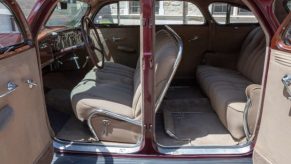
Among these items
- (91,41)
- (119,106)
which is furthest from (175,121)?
(91,41)

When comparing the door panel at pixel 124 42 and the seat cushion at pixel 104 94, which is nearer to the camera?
the seat cushion at pixel 104 94

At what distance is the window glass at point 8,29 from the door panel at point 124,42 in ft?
6.99

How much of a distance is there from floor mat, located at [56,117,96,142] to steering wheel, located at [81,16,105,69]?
2.31ft

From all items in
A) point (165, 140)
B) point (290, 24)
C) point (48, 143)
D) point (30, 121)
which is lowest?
point (165, 140)

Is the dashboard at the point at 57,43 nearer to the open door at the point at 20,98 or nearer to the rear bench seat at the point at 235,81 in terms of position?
the open door at the point at 20,98

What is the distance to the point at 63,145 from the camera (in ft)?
7.73

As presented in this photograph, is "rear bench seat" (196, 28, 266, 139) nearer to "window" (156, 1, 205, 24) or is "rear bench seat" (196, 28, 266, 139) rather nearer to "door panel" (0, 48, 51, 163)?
"window" (156, 1, 205, 24)

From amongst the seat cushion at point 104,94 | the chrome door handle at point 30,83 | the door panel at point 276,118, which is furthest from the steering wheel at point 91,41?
the door panel at point 276,118

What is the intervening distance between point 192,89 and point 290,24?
216 cm

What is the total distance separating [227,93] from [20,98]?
1783 millimetres

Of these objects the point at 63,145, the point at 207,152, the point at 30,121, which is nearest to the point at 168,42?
the point at 207,152

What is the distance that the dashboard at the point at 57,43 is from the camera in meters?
3.14

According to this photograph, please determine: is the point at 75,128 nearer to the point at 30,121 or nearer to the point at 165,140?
the point at 165,140

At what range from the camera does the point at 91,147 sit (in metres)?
2.34
